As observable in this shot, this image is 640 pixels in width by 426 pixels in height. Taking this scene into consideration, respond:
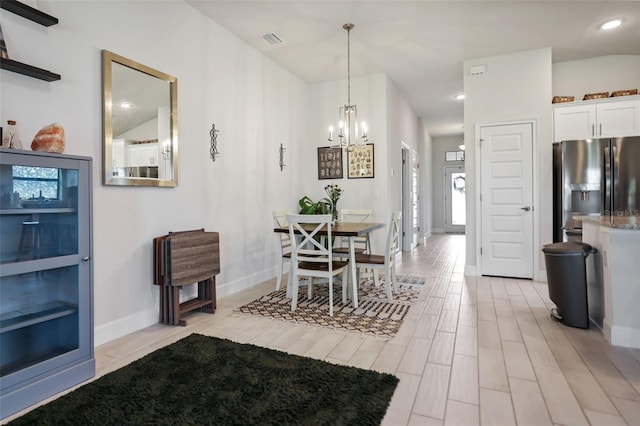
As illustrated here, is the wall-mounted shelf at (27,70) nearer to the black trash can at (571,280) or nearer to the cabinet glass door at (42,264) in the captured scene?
the cabinet glass door at (42,264)

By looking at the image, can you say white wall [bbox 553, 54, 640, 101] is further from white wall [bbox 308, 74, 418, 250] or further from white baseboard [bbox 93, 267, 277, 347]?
white baseboard [bbox 93, 267, 277, 347]

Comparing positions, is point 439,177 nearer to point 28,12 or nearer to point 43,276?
point 28,12

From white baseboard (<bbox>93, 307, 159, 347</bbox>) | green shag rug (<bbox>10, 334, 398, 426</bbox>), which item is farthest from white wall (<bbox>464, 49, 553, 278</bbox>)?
white baseboard (<bbox>93, 307, 159, 347</bbox>)

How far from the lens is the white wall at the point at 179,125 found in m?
2.33

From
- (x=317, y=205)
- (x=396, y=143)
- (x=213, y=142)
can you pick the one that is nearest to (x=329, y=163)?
(x=317, y=205)

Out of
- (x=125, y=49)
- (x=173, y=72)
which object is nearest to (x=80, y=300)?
(x=125, y=49)

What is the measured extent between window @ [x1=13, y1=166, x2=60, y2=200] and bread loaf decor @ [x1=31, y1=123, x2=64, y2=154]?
146 millimetres

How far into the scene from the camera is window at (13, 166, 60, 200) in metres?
1.86

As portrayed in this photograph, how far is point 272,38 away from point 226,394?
3762 mm

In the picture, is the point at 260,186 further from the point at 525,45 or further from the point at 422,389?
the point at 525,45

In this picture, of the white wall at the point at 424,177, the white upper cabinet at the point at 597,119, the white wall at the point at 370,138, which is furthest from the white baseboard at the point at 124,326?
the white wall at the point at 424,177

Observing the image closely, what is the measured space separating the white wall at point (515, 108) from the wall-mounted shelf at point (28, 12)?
4.57 m

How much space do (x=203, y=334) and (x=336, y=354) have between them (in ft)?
3.61

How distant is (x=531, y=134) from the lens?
14.8 ft
